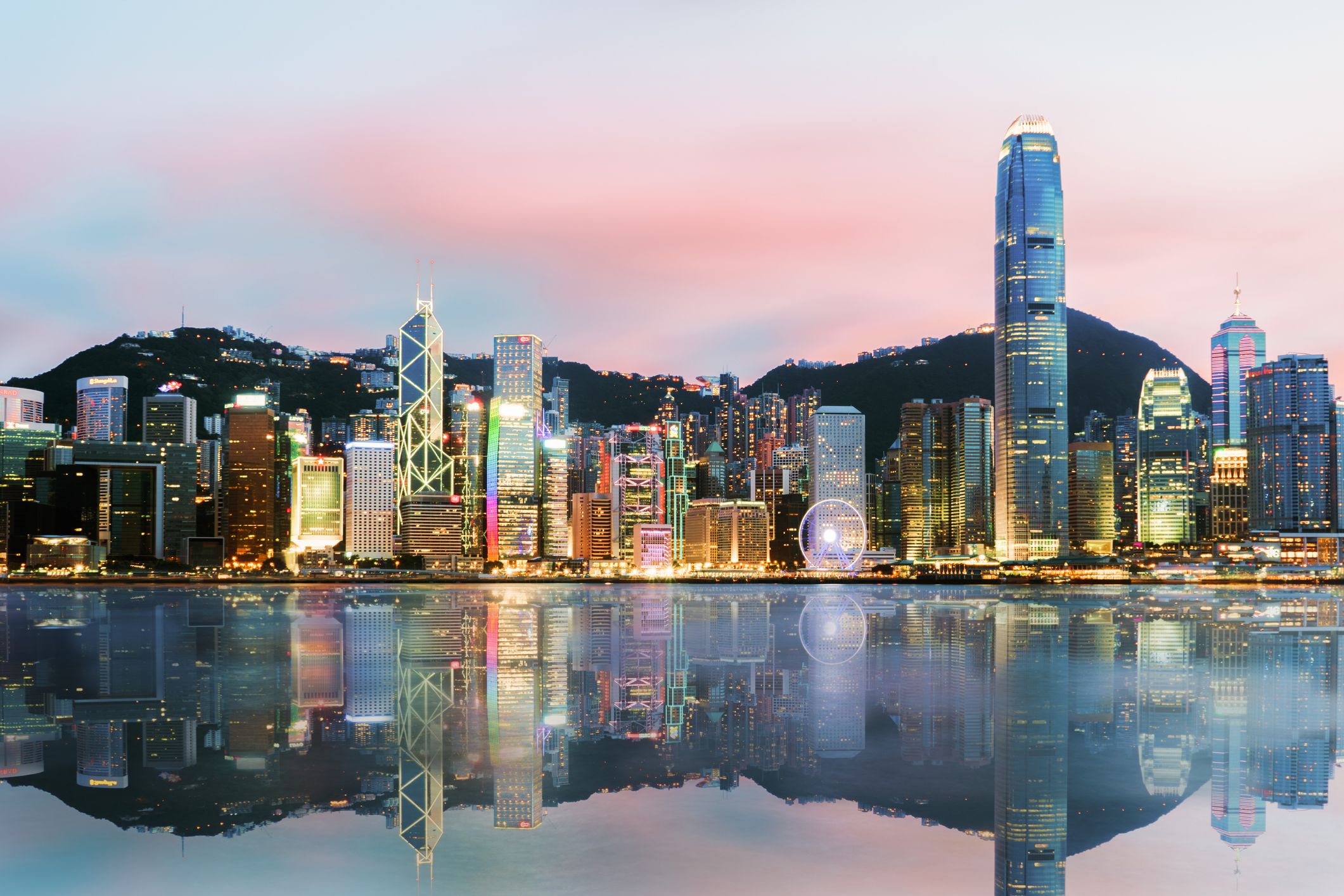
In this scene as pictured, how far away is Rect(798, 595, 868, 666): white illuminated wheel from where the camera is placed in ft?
139

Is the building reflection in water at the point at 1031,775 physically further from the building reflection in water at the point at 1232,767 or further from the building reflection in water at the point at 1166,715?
the building reflection in water at the point at 1232,767

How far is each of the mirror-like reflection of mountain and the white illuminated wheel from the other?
18.6 inches

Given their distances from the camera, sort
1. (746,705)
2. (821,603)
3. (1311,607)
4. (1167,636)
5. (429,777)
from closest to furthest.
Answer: (429,777) → (746,705) → (1167,636) → (1311,607) → (821,603)

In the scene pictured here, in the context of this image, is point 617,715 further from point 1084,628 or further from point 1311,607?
point 1311,607

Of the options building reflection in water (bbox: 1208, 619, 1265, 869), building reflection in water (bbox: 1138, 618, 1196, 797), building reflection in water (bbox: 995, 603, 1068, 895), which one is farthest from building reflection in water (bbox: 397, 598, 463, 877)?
building reflection in water (bbox: 1138, 618, 1196, 797)

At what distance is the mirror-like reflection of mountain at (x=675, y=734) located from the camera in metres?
15.8

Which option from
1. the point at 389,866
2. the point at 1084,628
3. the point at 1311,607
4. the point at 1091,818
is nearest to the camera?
the point at 389,866

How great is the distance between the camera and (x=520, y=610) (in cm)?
8056

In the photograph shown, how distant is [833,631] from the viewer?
5709 cm

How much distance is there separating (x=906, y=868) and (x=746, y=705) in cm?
1364

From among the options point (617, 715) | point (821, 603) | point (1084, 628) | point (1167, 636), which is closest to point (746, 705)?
point (617, 715)

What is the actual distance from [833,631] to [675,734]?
35.4m

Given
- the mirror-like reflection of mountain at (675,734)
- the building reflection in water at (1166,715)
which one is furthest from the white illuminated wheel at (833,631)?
the building reflection in water at (1166,715)

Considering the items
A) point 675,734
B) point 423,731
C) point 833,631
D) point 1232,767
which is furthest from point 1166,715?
point 833,631
